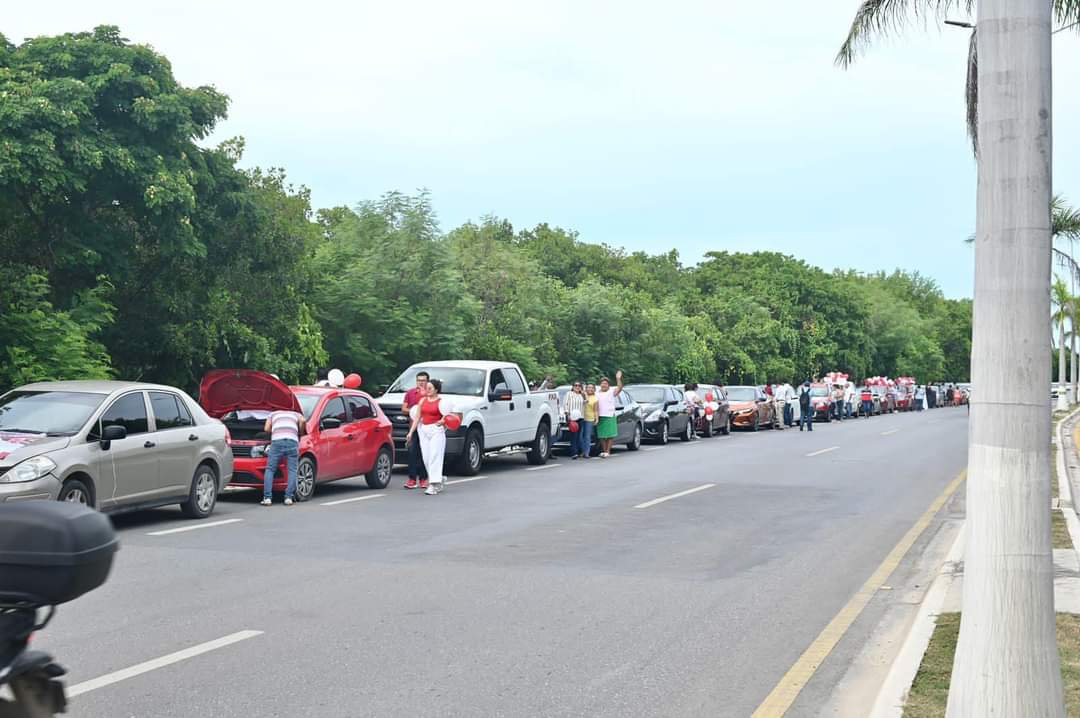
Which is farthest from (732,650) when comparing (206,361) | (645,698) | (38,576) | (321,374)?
(321,374)

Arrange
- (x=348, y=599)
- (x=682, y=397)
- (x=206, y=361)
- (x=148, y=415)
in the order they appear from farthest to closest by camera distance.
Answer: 1. (x=682, y=397)
2. (x=206, y=361)
3. (x=148, y=415)
4. (x=348, y=599)

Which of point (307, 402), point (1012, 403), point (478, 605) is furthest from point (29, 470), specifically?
point (1012, 403)

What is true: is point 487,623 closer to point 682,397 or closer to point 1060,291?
point 682,397

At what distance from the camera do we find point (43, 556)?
12.3 feet

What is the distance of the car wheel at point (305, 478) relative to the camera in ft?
53.2

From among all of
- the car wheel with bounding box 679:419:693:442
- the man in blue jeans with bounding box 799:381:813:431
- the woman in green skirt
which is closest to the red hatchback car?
the woman in green skirt

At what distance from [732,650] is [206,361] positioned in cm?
1650

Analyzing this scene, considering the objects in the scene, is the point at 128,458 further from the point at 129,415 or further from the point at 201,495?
the point at 201,495

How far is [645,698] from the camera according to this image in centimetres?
657

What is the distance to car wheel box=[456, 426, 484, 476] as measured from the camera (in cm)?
2091

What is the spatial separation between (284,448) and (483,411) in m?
6.36

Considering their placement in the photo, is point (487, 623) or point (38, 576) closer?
point (38, 576)

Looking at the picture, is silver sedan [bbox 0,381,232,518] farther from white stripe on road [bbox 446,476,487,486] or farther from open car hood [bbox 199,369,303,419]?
white stripe on road [bbox 446,476,487,486]

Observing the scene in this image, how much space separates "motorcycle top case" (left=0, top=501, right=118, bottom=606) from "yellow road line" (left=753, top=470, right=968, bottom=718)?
3.82 meters
